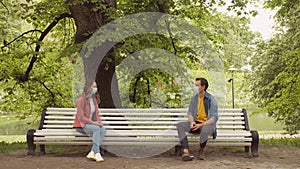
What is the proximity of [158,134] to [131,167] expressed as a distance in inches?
38.4

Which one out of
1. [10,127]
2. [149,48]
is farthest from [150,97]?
[10,127]

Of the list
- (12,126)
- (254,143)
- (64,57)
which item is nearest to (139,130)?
(254,143)

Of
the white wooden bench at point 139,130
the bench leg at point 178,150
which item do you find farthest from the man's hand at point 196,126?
the bench leg at point 178,150

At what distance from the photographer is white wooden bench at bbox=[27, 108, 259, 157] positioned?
672 cm

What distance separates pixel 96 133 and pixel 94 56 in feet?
5.60

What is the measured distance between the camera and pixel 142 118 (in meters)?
7.42

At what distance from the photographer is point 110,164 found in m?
6.12

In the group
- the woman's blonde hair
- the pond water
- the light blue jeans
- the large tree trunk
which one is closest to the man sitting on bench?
the light blue jeans

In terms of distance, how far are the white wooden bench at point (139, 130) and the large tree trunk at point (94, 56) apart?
945 millimetres

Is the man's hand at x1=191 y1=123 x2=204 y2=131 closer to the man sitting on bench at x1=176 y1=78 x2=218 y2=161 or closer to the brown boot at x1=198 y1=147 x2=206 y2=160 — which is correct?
the man sitting on bench at x1=176 y1=78 x2=218 y2=161

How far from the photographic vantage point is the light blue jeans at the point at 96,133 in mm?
6434

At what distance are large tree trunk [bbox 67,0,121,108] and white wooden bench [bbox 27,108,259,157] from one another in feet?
3.10

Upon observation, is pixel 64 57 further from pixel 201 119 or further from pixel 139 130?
pixel 201 119

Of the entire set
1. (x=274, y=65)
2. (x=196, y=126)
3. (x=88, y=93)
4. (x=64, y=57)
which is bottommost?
(x=196, y=126)
